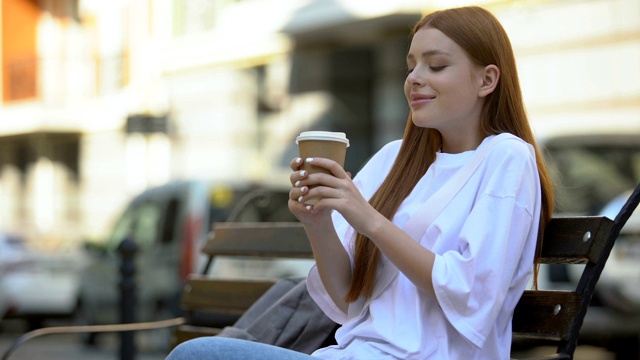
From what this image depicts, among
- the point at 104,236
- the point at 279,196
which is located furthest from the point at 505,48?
the point at 104,236

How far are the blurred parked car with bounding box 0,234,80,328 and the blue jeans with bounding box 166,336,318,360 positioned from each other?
1225 cm

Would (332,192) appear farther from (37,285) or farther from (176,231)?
(37,285)

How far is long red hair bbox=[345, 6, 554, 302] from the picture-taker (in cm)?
258

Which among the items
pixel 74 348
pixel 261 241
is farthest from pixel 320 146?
pixel 74 348

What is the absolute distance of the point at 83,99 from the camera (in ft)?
89.9

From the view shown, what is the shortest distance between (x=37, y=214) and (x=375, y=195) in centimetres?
2710

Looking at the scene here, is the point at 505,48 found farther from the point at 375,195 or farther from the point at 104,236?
the point at 104,236

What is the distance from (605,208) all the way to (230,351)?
717 centimetres

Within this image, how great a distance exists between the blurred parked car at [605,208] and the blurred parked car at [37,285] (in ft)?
23.1

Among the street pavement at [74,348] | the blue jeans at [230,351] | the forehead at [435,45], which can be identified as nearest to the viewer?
the blue jeans at [230,351]

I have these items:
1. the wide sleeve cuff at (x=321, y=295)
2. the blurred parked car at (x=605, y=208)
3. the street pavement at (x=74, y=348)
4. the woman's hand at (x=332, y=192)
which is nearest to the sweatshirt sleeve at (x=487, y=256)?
the woman's hand at (x=332, y=192)

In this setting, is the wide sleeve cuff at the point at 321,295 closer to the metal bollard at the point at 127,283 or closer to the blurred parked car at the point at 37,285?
the metal bollard at the point at 127,283

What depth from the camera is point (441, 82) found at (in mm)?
2582

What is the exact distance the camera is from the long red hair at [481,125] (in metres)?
2.58
